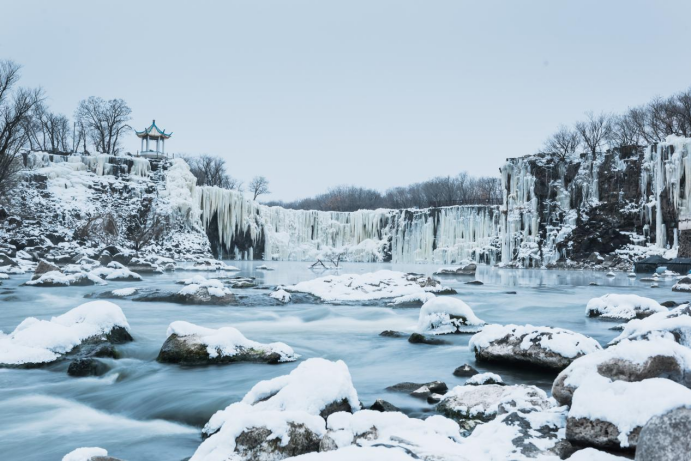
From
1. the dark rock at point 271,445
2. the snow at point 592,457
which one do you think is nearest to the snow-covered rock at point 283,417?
the dark rock at point 271,445

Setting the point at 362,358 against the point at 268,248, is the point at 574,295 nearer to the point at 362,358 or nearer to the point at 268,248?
the point at 362,358

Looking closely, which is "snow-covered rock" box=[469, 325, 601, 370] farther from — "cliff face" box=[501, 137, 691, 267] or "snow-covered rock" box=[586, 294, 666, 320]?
"cliff face" box=[501, 137, 691, 267]

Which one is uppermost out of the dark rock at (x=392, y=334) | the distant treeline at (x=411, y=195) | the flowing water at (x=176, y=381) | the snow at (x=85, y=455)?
the distant treeline at (x=411, y=195)

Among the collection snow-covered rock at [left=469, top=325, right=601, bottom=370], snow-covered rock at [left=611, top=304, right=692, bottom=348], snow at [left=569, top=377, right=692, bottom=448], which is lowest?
snow-covered rock at [left=469, top=325, right=601, bottom=370]

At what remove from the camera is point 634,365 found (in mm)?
3078

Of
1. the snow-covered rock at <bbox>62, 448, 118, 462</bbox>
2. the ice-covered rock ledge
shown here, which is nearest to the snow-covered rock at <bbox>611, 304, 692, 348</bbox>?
the snow-covered rock at <bbox>62, 448, 118, 462</bbox>

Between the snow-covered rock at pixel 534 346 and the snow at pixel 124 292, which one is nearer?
the snow-covered rock at pixel 534 346

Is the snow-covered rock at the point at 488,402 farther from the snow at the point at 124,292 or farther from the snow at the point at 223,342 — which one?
the snow at the point at 124,292

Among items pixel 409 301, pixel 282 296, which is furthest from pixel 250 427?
pixel 282 296

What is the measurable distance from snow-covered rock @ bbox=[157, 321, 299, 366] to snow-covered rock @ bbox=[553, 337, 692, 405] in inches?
133

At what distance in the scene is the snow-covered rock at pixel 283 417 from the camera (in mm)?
2865

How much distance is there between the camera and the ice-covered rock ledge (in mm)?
12312

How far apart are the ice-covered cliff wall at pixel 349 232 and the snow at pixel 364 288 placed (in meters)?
27.2

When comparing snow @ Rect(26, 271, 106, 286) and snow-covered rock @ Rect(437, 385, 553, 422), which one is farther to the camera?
snow @ Rect(26, 271, 106, 286)
